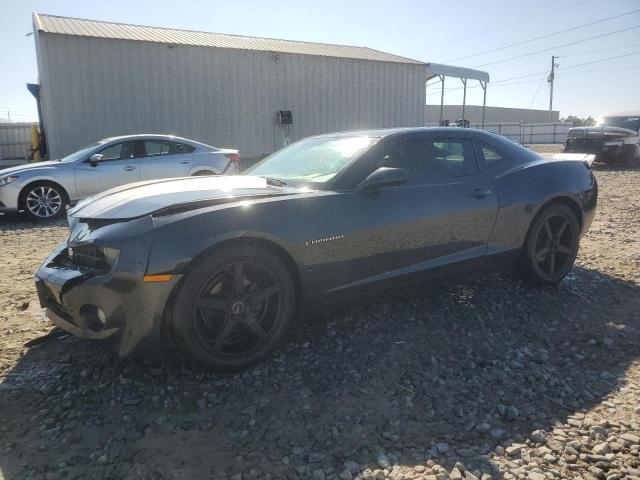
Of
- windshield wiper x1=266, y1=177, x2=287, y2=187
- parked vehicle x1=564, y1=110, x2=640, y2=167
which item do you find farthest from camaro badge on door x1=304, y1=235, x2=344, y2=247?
parked vehicle x1=564, y1=110, x2=640, y2=167

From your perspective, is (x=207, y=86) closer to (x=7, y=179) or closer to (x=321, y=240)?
(x=7, y=179)

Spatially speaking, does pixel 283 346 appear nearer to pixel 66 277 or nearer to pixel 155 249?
pixel 155 249

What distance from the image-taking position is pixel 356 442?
230 centimetres

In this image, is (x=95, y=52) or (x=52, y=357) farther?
(x=95, y=52)

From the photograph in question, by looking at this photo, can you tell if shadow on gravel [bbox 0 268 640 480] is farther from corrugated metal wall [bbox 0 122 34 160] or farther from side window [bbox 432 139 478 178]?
corrugated metal wall [bbox 0 122 34 160]

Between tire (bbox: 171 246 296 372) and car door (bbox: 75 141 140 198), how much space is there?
6.29 metres

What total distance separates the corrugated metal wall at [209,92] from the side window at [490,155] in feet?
43.6

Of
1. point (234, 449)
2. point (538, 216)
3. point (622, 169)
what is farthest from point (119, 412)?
point (622, 169)

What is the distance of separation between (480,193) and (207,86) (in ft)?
45.7

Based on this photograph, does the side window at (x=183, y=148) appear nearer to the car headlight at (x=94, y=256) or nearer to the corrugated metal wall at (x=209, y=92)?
the car headlight at (x=94, y=256)

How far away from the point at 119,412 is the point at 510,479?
1.86 metres

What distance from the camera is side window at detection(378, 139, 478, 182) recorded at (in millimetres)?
3602

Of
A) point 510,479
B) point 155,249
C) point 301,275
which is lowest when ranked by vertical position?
point 510,479

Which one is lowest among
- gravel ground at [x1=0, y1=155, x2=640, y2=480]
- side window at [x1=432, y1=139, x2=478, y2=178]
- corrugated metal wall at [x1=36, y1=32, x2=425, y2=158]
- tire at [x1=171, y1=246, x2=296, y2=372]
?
gravel ground at [x1=0, y1=155, x2=640, y2=480]
